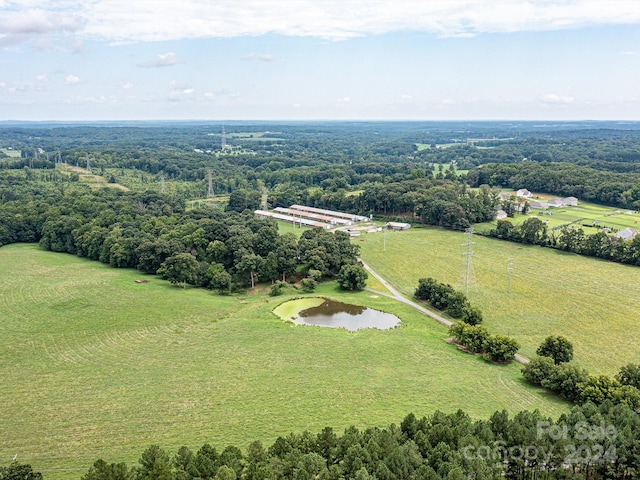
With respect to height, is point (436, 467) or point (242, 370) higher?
point (436, 467)

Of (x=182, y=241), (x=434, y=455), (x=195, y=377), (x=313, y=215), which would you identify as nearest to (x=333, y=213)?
(x=313, y=215)

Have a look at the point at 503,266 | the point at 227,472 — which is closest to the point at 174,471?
the point at 227,472

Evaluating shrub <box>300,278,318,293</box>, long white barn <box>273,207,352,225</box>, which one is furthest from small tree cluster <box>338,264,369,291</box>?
long white barn <box>273,207,352,225</box>

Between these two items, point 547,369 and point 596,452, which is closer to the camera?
point 596,452

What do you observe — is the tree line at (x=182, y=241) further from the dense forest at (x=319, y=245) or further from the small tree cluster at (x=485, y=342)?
the small tree cluster at (x=485, y=342)

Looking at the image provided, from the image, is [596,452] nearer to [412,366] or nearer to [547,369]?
[547,369]

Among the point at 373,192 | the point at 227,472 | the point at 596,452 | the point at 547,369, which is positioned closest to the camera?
the point at 227,472

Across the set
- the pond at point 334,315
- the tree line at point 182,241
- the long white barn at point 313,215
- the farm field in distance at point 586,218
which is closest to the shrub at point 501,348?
the pond at point 334,315

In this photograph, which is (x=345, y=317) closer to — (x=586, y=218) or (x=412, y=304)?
(x=412, y=304)
